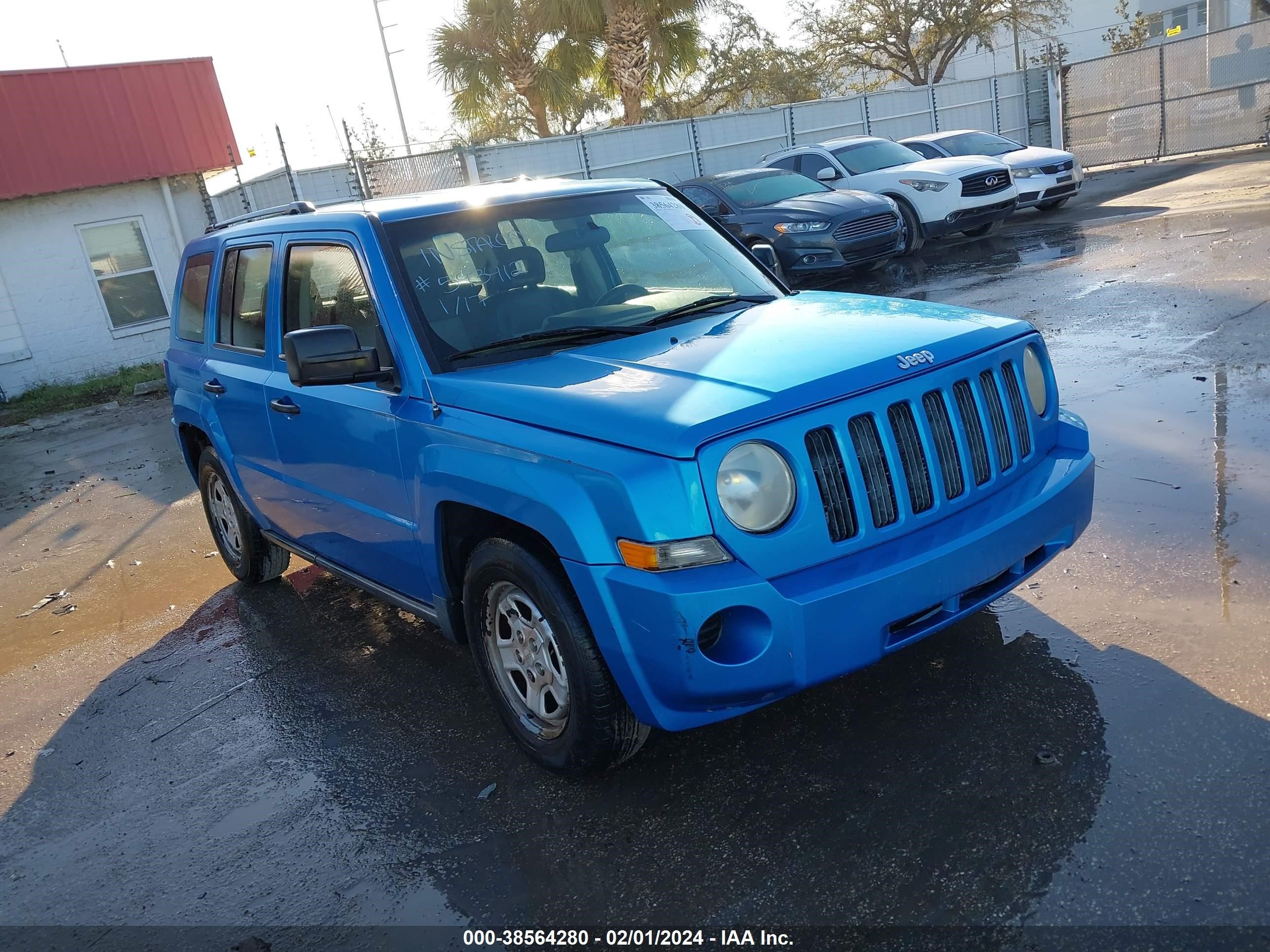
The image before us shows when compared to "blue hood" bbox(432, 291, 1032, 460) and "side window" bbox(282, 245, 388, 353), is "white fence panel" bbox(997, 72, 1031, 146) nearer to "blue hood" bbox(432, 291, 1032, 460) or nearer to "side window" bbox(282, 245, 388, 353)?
"blue hood" bbox(432, 291, 1032, 460)

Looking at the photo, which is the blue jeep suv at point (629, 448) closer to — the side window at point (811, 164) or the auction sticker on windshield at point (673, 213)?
the auction sticker on windshield at point (673, 213)

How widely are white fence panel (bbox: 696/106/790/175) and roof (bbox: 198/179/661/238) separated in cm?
1755

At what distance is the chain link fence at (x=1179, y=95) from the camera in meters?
21.0

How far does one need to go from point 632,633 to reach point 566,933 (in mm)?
813

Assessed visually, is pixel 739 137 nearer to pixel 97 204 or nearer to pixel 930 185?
pixel 930 185

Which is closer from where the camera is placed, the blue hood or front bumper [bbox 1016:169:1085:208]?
the blue hood

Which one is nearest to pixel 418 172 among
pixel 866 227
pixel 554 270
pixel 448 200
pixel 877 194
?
pixel 877 194

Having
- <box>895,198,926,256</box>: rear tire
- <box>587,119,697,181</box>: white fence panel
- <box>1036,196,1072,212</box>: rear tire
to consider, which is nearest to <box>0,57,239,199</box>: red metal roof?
<box>587,119,697,181</box>: white fence panel

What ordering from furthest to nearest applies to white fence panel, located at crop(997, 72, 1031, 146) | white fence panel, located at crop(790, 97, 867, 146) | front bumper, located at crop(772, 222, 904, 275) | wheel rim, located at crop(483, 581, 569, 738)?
white fence panel, located at crop(997, 72, 1031, 146), white fence panel, located at crop(790, 97, 867, 146), front bumper, located at crop(772, 222, 904, 275), wheel rim, located at crop(483, 581, 569, 738)

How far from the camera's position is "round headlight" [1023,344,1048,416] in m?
3.73

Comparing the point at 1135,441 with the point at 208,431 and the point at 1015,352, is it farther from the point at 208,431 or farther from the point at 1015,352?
the point at 208,431

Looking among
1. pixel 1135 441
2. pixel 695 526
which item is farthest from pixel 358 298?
pixel 1135 441

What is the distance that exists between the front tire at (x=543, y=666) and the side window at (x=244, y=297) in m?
1.97

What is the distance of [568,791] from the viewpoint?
11.6 feet
